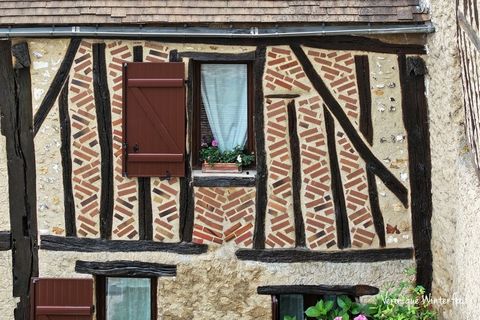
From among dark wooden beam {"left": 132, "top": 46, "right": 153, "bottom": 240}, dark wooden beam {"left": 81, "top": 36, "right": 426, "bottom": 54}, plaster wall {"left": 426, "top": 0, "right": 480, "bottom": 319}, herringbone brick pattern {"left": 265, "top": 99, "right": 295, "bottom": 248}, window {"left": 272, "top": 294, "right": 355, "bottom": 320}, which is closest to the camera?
plaster wall {"left": 426, "top": 0, "right": 480, "bottom": 319}

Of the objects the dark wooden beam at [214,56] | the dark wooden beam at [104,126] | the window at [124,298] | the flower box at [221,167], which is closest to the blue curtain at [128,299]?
the window at [124,298]

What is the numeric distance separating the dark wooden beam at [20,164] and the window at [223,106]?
1542mm

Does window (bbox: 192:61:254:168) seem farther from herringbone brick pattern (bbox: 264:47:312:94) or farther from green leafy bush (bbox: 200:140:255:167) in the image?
herringbone brick pattern (bbox: 264:47:312:94)

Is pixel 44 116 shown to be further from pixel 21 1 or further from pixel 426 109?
pixel 426 109

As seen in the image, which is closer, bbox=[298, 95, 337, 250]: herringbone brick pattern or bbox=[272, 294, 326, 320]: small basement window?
bbox=[298, 95, 337, 250]: herringbone brick pattern

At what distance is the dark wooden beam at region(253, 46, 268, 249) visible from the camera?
779cm

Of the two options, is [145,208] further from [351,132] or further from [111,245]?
[351,132]

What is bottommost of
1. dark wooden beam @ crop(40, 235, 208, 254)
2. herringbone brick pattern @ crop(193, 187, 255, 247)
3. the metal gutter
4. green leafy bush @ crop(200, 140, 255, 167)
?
dark wooden beam @ crop(40, 235, 208, 254)

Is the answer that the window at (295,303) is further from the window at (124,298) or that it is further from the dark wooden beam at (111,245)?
the window at (124,298)

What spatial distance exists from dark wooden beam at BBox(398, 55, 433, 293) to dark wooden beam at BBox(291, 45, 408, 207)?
0.44ft

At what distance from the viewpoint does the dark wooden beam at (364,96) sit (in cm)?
774

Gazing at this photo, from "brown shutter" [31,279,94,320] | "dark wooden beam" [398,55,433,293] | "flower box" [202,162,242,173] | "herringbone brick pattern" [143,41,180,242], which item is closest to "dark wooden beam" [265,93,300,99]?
"flower box" [202,162,242,173]

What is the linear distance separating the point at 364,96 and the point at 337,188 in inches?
34.2

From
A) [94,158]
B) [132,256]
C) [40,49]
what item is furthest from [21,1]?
[132,256]
